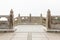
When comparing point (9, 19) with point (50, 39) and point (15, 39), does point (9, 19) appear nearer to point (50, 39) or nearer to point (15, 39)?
point (15, 39)

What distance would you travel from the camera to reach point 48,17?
7566 mm

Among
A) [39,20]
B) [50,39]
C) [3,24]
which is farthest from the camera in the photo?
[39,20]

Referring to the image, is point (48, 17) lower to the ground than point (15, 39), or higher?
higher

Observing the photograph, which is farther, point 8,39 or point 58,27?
point 58,27

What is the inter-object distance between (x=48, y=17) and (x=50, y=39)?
2.43m

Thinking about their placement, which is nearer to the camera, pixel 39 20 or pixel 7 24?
pixel 7 24

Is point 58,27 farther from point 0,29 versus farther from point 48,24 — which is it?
point 0,29

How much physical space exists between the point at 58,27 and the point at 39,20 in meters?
5.83

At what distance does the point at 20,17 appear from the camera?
A: 43.8 ft

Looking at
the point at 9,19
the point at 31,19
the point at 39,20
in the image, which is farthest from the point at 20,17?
the point at 9,19

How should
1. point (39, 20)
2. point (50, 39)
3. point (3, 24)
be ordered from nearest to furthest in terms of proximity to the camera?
1. point (50, 39)
2. point (3, 24)
3. point (39, 20)

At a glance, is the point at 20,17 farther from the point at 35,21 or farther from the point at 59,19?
the point at 59,19

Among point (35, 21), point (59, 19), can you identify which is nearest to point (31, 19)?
point (35, 21)

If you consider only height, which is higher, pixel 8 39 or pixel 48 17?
pixel 48 17
